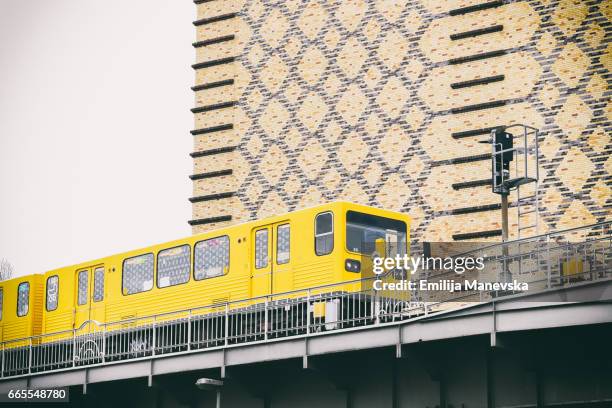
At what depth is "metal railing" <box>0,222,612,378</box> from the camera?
24453mm

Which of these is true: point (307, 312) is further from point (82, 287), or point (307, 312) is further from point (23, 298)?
point (23, 298)

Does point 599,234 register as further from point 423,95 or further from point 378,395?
point 378,395

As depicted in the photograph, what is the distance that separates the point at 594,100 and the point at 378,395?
11367mm

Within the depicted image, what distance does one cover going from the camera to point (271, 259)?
29250 mm

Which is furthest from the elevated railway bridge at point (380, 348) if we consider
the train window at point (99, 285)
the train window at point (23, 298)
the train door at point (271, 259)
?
the train window at point (23, 298)

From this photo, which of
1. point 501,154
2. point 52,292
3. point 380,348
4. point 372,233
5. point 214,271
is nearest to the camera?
point 380,348

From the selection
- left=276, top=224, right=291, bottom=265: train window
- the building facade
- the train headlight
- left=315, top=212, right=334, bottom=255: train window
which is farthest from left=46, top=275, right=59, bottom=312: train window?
the train headlight

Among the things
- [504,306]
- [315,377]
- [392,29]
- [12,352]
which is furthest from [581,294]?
[12,352]

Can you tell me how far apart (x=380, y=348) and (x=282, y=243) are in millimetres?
4936

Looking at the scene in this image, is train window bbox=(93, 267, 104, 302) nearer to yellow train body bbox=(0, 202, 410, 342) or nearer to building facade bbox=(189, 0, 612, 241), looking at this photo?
yellow train body bbox=(0, 202, 410, 342)

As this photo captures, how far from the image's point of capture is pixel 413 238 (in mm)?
34250

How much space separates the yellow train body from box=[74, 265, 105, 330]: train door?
0.09 ft

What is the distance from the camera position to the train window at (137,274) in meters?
33.1

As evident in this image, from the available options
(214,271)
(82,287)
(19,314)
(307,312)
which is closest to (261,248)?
(214,271)
